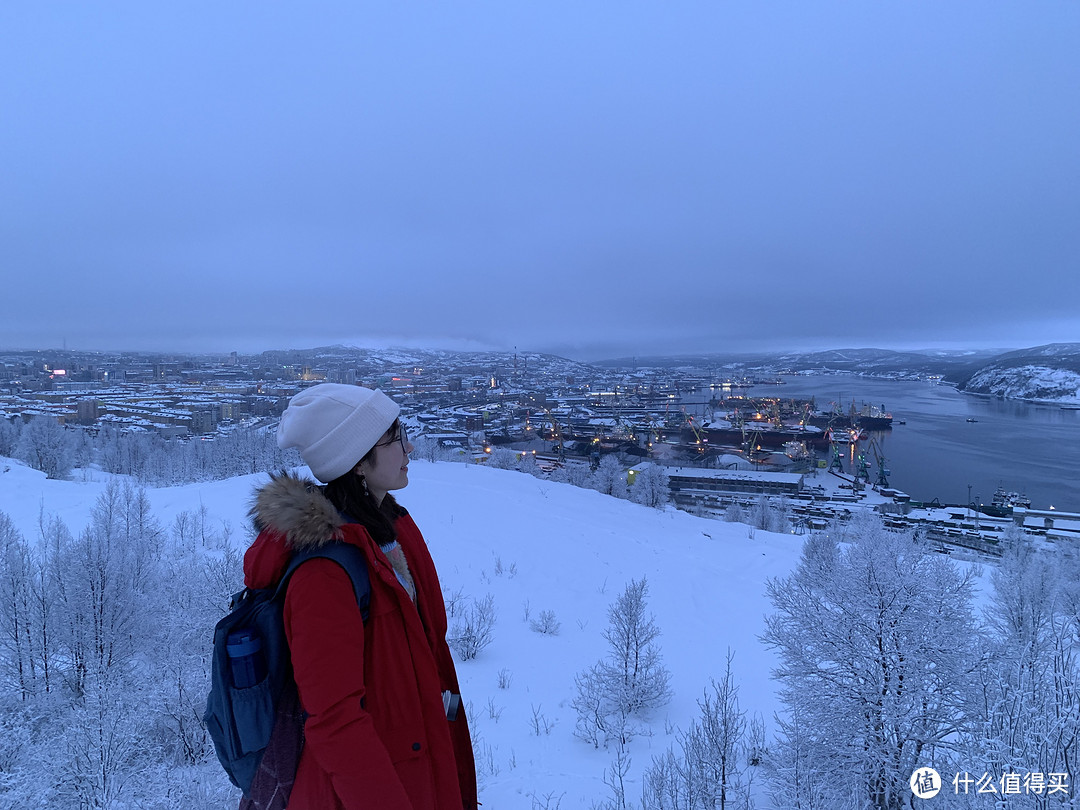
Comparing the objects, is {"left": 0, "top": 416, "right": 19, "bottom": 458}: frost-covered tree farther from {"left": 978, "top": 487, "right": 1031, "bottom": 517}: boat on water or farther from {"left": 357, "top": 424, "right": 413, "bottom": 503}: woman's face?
{"left": 978, "top": 487, "right": 1031, "bottom": 517}: boat on water

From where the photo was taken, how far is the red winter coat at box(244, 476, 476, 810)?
4.07ft

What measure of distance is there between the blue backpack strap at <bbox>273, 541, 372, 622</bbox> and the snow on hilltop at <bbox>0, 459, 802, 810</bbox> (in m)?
0.28

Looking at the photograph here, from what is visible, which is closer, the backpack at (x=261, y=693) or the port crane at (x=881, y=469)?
the backpack at (x=261, y=693)

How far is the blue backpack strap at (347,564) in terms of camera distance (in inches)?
51.3

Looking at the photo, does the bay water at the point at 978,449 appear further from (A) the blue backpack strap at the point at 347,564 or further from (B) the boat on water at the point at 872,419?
(A) the blue backpack strap at the point at 347,564

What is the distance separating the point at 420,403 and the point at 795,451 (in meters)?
47.5

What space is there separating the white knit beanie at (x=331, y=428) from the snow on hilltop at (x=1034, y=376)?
12650cm

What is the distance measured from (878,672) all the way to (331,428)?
5.82 meters

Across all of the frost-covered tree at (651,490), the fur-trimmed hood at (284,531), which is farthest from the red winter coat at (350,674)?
the frost-covered tree at (651,490)

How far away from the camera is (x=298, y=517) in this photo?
132cm

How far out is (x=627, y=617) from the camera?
21.7ft

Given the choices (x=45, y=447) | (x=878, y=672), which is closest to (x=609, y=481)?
(x=878, y=672)

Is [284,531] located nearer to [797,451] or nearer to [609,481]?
[609,481]

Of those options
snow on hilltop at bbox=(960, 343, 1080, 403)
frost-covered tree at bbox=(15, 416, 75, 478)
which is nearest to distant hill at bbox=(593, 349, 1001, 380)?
snow on hilltop at bbox=(960, 343, 1080, 403)
